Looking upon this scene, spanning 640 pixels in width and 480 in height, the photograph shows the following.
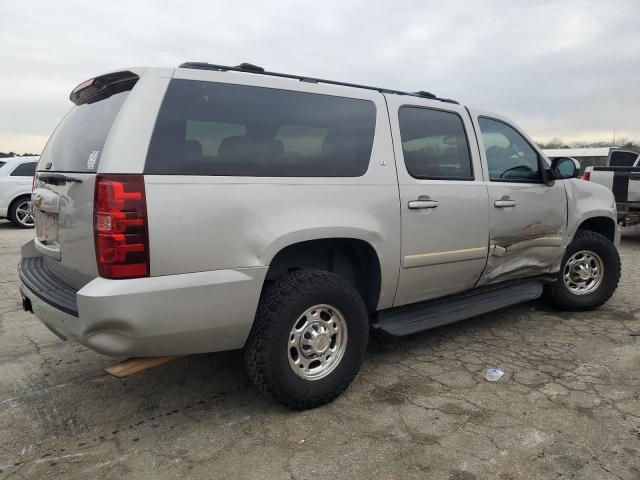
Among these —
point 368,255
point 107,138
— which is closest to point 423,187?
point 368,255

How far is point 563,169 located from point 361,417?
9.56 feet

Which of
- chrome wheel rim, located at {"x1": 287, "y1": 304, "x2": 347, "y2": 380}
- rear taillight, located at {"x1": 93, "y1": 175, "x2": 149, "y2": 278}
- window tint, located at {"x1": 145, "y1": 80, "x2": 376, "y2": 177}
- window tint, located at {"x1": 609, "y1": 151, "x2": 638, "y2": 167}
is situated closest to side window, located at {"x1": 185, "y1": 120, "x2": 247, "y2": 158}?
window tint, located at {"x1": 145, "y1": 80, "x2": 376, "y2": 177}

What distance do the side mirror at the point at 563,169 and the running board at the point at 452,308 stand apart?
948 millimetres

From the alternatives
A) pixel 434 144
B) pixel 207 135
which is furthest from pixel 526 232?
pixel 207 135

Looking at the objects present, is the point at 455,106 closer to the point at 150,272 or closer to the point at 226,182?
the point at 226,182

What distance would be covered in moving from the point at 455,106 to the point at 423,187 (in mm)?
946

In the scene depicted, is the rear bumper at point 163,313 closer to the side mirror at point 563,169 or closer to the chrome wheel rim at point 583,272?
the side mirror at point 563,169

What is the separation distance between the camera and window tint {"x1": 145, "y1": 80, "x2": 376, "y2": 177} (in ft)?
7.93

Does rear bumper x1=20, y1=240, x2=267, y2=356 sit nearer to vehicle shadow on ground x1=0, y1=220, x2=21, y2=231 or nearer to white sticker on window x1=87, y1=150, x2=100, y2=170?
white sticker on window x1=87, y1=150, x2=100, y2=170

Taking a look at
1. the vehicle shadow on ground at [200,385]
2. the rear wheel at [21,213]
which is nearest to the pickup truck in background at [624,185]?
the vehicle shadow on ground at [200,385]

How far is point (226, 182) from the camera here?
2.48m

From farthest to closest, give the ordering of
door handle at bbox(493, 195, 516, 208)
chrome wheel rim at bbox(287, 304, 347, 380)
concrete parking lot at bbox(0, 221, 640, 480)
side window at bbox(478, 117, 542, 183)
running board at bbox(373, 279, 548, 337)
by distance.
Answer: side window at bbox(478, 117, 542, 183) < door handle at bbox(493, 195, 516, 208) < running board at bbox(373, 279, 548, 337) < chrome wheel rim at bbox(287, 304, 347, 380) < concrete parking lot at bbox(0, 221, 640, 480)

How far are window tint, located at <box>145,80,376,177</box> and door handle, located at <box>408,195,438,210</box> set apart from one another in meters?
0.41

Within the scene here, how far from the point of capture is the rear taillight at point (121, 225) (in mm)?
2225
